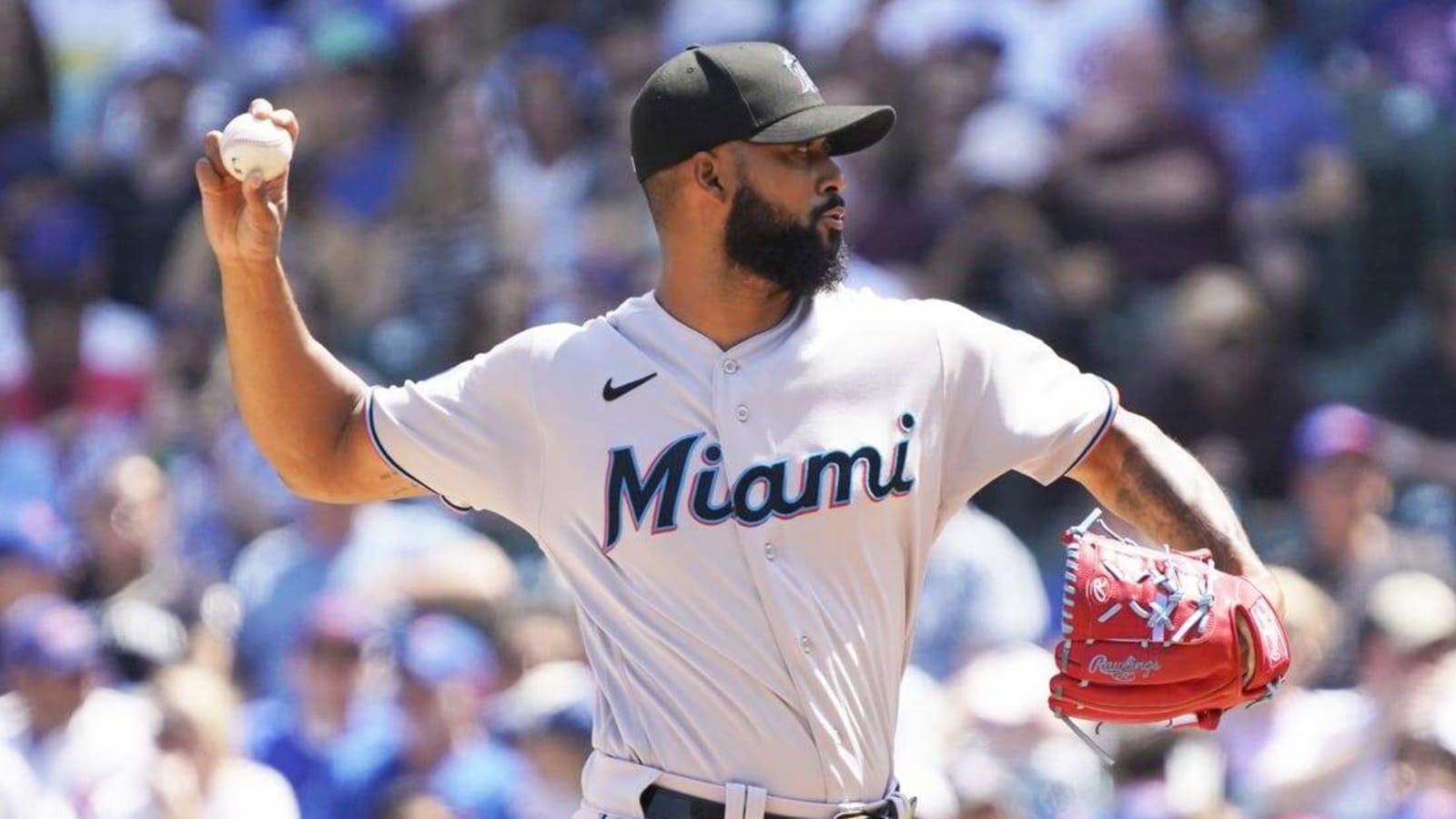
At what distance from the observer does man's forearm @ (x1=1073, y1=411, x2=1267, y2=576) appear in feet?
10.5

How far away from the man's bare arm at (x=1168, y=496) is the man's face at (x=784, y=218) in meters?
0.47

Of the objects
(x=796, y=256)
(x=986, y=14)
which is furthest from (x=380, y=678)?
(x=796, y=256)

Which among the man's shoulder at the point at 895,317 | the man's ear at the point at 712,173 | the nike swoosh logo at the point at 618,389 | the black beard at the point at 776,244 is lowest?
the nike swoosh logo at the point at 618,389

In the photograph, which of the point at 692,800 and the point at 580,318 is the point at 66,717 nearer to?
the point at 580,318

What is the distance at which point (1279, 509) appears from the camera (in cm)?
675

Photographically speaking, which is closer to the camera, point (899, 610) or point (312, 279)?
point (899, 610)

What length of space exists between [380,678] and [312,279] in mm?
2483

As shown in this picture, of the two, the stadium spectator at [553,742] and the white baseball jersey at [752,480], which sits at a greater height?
the white baseball jersey at [752,480]

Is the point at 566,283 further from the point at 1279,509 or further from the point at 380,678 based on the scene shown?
the point at 1279,509

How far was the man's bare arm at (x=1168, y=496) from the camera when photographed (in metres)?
3.20

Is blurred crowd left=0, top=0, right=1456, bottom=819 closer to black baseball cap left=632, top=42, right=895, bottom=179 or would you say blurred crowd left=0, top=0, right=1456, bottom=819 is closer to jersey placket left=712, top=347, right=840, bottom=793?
jersey placket left=712, top=347, right=840, bottom=793

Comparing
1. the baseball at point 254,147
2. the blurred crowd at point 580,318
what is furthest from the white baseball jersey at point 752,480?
the blurred crowd at point 580,318

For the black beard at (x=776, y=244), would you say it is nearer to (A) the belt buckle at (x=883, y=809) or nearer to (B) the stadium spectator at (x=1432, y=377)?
(A) the belt buckle at (x=883, y=809)

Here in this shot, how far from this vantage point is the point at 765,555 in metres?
3.13
